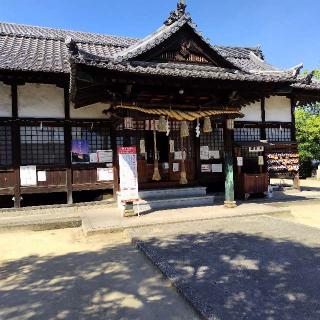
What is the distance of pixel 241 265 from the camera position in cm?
625

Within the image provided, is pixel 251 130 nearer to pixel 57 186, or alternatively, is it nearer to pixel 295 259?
pixel 57 186

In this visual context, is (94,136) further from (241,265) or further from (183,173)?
(241,265)

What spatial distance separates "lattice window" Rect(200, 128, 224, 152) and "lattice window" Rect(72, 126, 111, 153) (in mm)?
4386

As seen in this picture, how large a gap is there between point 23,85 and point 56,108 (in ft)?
4.69

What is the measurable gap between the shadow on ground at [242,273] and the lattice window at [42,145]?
6217 mm

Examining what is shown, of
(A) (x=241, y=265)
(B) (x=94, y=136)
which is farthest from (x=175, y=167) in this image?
(A) (x=241, y=265)

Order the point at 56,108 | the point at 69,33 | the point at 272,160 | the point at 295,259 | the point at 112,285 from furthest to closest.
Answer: the point at 69,33, the point at 272,160, the point at 56,108, the point at 295,259, the point at 112,285

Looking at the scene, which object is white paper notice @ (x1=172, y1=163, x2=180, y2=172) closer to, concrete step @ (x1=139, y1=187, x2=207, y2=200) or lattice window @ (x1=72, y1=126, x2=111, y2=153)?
concrete step @ (x1=139, y1=187, x2=207, y2=200)

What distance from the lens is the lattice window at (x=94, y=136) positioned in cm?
1317

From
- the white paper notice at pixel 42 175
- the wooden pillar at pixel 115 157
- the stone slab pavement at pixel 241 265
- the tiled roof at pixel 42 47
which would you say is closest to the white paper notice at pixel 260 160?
the stone slab pavement at pixel 241 265

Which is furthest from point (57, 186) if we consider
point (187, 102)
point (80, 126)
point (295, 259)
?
point (295, 259)

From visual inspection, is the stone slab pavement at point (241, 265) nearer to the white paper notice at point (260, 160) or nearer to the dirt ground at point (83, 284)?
the dirt ground at point (83, 284)

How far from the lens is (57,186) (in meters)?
12.9

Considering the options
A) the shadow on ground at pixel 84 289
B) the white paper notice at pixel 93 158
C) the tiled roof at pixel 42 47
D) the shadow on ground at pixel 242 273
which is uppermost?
the tiled roof at pixel 42 47
